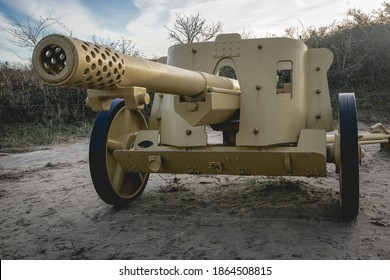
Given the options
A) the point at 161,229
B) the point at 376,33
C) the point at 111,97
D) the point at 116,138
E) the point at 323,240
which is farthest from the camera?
the point at 376,33

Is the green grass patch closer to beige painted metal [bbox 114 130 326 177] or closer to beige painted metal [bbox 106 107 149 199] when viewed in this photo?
beige painted metal [bbox 106 107 149 199]

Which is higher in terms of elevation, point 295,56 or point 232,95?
point 295,56

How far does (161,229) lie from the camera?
123 inches

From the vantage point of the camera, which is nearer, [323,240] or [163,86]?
[163,86]

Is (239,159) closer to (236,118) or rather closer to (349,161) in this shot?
(236,118)

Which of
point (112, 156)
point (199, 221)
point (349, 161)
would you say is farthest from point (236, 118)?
point (112, 156)

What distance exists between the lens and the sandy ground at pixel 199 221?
106 inches

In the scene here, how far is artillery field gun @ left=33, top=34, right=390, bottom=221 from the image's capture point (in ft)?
9.34

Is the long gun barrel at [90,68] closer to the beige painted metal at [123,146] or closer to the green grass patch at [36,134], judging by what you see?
the beige painted metal at [123,146]

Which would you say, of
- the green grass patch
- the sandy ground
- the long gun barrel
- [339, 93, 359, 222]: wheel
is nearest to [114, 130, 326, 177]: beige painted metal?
[339, 93, 359, 222]: wheel

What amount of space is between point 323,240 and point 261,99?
1259mm

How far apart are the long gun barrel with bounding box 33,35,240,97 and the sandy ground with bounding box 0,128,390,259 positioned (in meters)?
1.23

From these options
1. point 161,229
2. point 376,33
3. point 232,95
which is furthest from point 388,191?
point 376,33

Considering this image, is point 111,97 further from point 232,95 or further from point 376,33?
point 376,33
